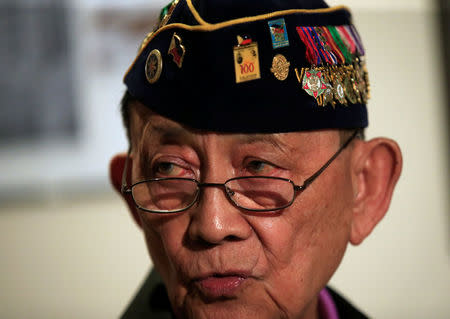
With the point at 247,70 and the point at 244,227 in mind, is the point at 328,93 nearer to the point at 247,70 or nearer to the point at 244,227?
the point at 247,70

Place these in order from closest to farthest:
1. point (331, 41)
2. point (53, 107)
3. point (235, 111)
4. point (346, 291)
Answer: point (235, 111), point (331, 41), point (53, 107), point (346, 291)

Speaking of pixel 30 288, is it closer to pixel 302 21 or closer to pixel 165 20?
pixel 165 20

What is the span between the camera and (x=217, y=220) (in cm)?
91

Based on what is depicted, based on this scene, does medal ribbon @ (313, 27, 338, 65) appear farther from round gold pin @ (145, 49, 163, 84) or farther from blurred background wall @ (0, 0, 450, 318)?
blurred background wall @ (0, 0, 450, 318)

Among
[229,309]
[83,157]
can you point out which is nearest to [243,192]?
[229,309]

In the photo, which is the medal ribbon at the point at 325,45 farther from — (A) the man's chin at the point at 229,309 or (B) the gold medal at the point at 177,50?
(A) the man's chin at the point at 229,309

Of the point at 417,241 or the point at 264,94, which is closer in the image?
the point at 264,94

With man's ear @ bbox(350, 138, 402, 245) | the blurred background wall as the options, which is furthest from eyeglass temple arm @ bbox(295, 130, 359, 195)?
the blurred background wall

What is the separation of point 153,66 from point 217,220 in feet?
1.21

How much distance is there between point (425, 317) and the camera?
2.31 metres

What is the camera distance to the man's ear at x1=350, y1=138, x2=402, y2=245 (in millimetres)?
1142

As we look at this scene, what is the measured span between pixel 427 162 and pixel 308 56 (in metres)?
1.59

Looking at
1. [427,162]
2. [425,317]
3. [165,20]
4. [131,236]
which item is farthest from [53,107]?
[425,317]

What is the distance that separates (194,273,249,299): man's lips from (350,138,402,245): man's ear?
343mm
